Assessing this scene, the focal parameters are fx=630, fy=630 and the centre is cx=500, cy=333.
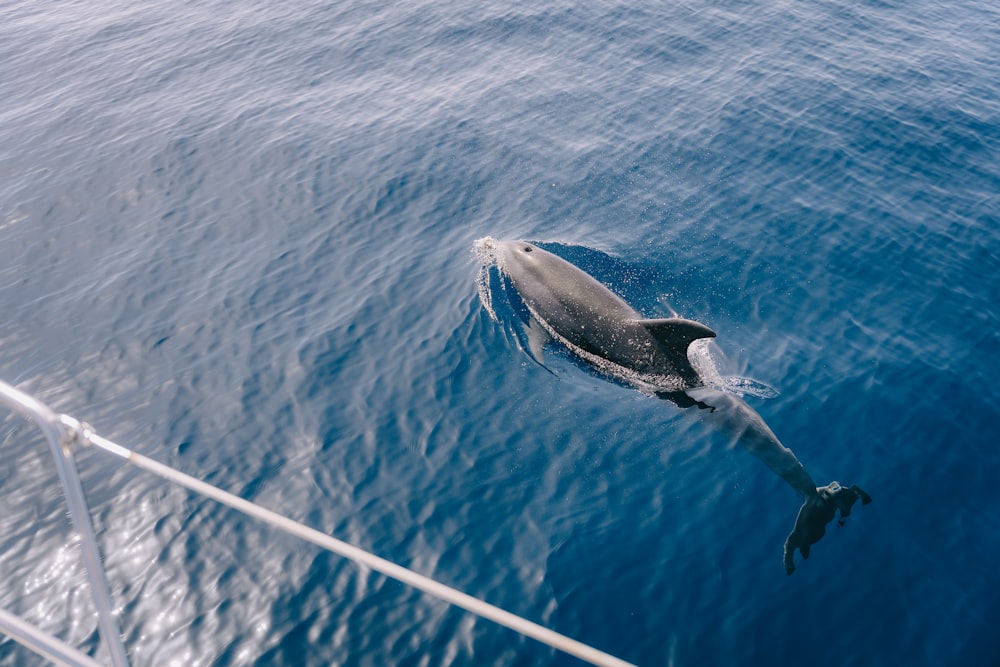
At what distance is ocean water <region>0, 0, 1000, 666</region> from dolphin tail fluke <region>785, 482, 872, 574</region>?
24 cm

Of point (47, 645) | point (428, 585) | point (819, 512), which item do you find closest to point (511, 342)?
point (819, 512)

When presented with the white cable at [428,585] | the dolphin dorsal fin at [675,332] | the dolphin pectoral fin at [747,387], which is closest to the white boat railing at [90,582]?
the white cable at [428,585]

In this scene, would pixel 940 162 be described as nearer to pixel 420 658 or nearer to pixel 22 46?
pixel 420 658

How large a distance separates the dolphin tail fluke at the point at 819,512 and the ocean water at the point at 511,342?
24 centimetres

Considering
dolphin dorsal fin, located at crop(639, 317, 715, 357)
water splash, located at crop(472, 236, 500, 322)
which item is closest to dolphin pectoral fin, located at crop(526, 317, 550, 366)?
water splash, located at crop(472, 236, 500, 322)

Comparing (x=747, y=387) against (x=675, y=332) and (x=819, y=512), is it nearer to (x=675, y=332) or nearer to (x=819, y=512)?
(x=675, y=332)

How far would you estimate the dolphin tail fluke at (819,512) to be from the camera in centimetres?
1225

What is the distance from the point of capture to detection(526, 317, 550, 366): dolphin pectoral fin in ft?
53.1

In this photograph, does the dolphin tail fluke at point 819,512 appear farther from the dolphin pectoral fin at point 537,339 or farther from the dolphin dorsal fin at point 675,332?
the dolphin pectoral fin at point 537,339

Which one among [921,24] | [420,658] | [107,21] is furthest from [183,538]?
[107,21]

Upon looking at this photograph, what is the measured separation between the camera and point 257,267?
20406mm

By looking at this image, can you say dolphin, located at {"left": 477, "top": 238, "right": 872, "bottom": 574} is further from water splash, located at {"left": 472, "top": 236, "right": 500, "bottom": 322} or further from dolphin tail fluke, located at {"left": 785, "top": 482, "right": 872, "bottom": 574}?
water splash, located at {"left": 472, "top": 236, "right": 500, "bottom": 322}

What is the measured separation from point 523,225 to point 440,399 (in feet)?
25.3

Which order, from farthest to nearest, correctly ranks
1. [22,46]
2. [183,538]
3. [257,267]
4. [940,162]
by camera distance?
[22,46] → [940,162] → [257,267] → [183,538]
